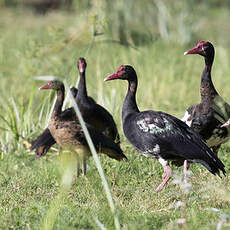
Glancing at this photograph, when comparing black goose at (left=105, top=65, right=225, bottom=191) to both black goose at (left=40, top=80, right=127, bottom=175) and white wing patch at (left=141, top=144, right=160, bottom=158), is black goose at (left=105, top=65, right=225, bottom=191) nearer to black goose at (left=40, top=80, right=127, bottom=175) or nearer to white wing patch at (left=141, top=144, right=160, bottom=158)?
white wing patch at (left=141, top=144, right=160, bottom=158)

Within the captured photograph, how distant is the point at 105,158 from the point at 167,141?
1.31m

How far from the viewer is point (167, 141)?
5.12m

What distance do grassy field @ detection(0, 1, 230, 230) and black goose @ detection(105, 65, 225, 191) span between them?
19 cm

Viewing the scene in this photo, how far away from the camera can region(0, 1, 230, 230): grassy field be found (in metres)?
4.11

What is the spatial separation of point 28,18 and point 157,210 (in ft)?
40.5

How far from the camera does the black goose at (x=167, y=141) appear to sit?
16.2ft

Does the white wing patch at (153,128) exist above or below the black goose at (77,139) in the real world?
above

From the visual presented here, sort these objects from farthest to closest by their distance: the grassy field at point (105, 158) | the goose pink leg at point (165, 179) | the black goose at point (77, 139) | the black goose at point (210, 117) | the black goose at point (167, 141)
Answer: the black goose at point (77, 139) → the black goose at point (210, 117) → the goose pink leg at point (165, 179) → the black goose at point (167, 141) → the grassy field at point (105, 158)

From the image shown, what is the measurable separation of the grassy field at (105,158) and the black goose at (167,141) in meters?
0.19

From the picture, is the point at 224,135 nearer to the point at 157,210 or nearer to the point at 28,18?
the point at 157,210

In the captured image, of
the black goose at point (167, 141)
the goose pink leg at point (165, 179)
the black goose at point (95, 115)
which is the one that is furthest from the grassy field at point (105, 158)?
the black goose at point (95, 115)

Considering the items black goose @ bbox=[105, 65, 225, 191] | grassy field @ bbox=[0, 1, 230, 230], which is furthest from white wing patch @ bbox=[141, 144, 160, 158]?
grassy field @ bbox=[0, 1, 230, 230]

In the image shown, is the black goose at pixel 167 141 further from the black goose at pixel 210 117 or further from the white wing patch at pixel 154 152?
the black goose at pixel 210 117

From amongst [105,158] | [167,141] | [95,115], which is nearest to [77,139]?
[105,158]
